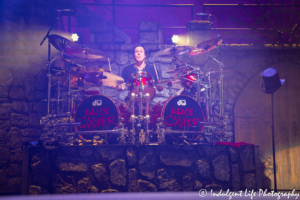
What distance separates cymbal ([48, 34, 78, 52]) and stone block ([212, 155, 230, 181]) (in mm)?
3204

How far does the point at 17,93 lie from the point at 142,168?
310cm

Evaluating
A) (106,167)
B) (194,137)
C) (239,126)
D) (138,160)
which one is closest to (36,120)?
(106,167)

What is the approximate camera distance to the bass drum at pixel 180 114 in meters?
4.24

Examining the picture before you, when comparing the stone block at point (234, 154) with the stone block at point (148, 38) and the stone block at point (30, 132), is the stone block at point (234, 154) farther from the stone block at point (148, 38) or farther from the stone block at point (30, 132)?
the stone block at point (30, 132)

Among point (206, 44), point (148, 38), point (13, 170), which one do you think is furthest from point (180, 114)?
point (13, 170)

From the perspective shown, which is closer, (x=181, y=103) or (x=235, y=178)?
(x=235, y=178)

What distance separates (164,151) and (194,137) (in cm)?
101

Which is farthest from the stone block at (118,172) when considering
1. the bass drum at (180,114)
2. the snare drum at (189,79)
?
the snare drum at (189,79)

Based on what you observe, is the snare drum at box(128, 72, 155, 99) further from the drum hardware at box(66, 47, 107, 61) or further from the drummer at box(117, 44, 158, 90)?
the drum hardware at box(66, 47, 107, 61)

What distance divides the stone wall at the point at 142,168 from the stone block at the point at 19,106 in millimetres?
1646

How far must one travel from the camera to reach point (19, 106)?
4.72 m

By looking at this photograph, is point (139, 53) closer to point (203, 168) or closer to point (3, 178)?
point (203, 168)

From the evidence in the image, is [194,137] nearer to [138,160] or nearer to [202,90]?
[202,90]

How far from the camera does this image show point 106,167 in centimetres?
348
